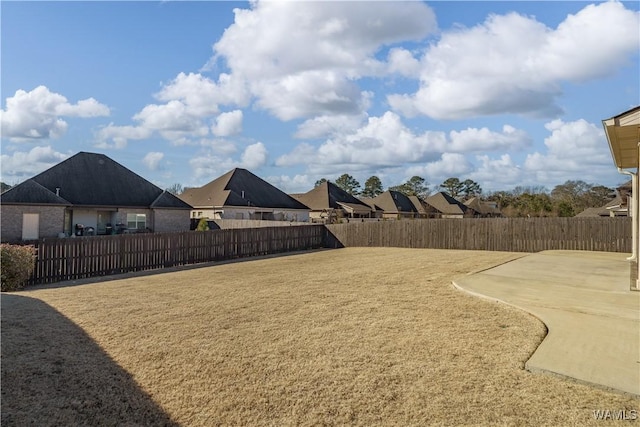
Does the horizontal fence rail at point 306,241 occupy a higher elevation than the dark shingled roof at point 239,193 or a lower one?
lower

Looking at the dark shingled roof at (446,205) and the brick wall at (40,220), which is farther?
the dark shingled roof at (446,205)

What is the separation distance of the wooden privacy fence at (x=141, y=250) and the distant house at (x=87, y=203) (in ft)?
42.2

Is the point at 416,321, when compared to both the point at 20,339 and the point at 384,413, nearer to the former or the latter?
the point at 384,413

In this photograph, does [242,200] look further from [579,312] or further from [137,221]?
[579,312]

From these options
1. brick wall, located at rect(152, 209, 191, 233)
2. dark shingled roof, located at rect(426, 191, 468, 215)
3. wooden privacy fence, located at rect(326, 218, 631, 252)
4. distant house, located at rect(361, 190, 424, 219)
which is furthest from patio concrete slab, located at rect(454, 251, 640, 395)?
dark shingled roof, located at rect(426, 191, 468, 215)

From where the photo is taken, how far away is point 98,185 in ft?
92.3

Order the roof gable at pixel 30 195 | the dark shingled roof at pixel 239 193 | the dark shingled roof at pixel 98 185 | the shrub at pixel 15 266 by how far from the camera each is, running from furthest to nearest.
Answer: the dark shingled roof at pixel 239 193
the dark shingled roof at pixel 98 185
the roof gable at pixel 30 195
the shrub at pixel 15 266

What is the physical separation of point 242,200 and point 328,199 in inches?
416

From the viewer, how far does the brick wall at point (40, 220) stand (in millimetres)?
21734

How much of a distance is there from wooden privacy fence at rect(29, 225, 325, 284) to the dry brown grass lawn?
4.41 m

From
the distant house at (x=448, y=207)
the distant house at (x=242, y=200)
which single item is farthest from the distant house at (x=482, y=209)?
the distant house at (x=242, y=200)

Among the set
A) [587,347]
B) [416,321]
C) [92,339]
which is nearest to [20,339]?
[92,339]

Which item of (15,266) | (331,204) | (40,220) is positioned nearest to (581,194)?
(331,204)

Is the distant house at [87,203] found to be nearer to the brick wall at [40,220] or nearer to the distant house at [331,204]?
the brick wall at [40,220]
